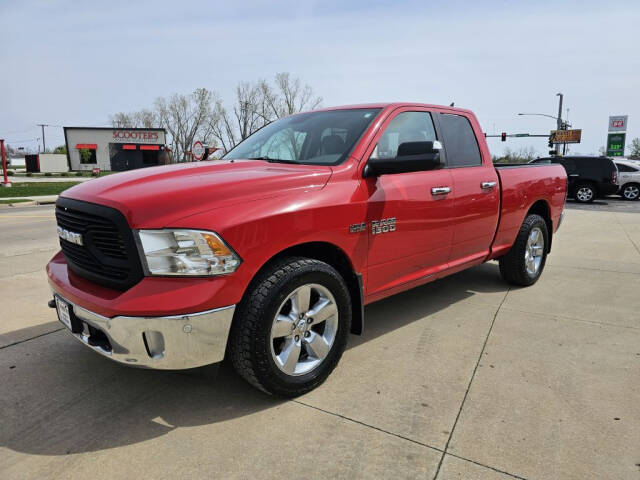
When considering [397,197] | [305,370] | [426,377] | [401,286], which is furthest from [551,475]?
[397,197]

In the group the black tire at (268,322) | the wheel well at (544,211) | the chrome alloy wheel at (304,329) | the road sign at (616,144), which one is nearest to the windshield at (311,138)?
the black tire at (268,322)

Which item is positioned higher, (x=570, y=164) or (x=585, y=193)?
(x=570, y=164)

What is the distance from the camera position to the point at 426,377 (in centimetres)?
297

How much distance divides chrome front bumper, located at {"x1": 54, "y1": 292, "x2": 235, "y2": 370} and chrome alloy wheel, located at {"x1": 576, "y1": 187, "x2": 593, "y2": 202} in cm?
1946

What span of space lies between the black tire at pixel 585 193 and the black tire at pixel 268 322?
739 inches

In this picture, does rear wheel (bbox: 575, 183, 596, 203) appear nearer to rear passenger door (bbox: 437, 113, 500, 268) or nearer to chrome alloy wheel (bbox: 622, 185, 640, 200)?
chrome alloy wheel (bbox: 622, 185, 640, 200)

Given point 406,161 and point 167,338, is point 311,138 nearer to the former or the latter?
point 406,161

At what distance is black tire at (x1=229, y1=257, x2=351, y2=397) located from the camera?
241 centimetres

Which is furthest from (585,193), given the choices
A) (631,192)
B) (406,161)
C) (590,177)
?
(406,161)

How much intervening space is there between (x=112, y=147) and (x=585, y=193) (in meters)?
51.0

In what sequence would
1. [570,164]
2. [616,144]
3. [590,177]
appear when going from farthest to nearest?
[616,144], [570,164], [590,177]

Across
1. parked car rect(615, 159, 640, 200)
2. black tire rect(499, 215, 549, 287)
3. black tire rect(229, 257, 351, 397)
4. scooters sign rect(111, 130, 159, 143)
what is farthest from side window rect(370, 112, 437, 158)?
scooters sign rect(111, 130, 159, 143)

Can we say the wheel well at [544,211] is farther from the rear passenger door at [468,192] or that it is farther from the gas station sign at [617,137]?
the gas station sign at [617,137]

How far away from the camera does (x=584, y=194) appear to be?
60.2 feet
